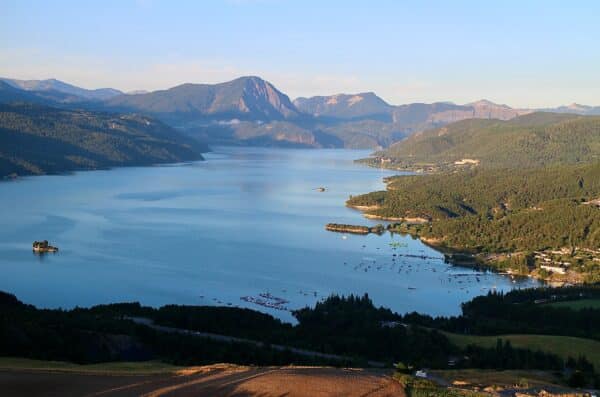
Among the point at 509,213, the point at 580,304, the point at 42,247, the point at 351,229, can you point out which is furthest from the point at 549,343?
the point at 509,213

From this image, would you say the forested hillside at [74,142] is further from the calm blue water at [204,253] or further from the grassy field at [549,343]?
the grassy field at [549,343]

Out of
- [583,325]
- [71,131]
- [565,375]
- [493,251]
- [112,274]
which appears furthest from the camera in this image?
[71,131]

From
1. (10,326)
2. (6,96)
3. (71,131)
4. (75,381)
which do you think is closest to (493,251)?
(10,326)

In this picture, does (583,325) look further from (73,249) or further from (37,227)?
(37,227)

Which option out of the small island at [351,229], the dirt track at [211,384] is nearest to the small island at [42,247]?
the small island at [351,229]

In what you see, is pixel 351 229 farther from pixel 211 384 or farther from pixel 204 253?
pixel 211 384

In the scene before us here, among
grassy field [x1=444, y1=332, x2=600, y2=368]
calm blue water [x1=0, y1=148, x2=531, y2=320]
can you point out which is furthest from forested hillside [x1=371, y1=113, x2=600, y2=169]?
grassy field [x1=444, y1=332, x2=600, y2=368]
